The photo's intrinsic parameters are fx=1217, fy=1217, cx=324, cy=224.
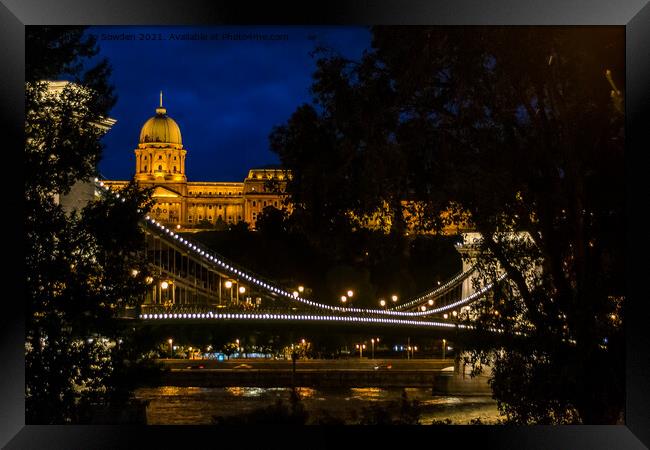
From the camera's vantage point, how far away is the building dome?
12850cm

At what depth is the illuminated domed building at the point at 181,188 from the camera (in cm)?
11650

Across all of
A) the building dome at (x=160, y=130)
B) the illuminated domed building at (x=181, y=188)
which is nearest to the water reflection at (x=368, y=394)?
the illuminated domed building at (x=181, y=188)

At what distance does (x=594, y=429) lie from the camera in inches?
326

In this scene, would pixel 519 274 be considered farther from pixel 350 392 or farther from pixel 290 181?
pixel 350 392

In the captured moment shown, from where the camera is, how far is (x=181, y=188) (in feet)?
404

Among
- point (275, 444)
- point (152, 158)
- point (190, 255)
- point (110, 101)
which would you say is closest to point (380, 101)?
point (110, 101)

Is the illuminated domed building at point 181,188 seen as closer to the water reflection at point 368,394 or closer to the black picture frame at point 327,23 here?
the water reflection at point 368,394

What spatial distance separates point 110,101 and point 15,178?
4.10 meters

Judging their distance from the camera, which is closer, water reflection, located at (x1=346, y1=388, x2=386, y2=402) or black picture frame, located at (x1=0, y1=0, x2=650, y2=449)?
black picture frame, located at (x1=0, y1=0, x2=650, y2=449)

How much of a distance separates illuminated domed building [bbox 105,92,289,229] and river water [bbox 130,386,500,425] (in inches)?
2600

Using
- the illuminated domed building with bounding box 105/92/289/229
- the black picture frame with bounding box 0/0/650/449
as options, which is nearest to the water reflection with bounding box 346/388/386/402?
the black picture frame with bounding box 0/0/650/449

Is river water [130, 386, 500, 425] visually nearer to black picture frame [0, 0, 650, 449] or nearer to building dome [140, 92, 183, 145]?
black picture frame [0, 0, 650, 449]

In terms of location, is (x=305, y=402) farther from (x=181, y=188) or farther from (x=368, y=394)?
(x=181, y=188)

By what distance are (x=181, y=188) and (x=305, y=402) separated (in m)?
85.3
